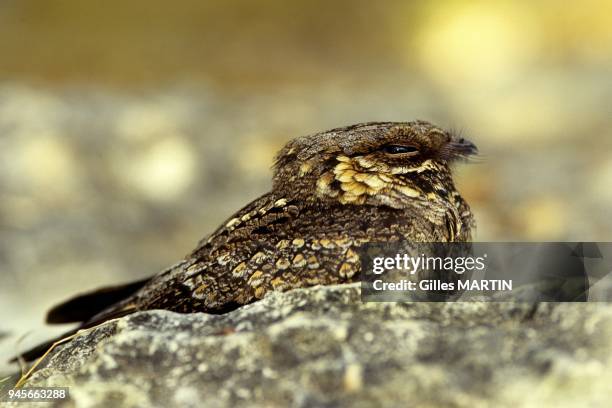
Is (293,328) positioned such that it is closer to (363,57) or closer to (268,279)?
(268,279)

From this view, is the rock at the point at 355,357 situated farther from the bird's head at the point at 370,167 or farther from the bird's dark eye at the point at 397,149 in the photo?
the bird's dark eye at the point at 397,149

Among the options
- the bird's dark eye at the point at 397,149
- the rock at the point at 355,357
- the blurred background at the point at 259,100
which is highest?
the blurred background at the point at 259,100

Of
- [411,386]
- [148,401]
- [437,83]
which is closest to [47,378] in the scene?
[148,401]

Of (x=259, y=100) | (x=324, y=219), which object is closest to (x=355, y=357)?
(x=324, y=219)

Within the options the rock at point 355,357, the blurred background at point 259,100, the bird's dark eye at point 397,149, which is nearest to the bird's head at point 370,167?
the bird's dark eye at point 397,149

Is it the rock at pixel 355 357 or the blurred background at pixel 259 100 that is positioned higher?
the blurred background at pixel 259 100

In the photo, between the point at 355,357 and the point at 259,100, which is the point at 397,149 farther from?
the point at 259,100
